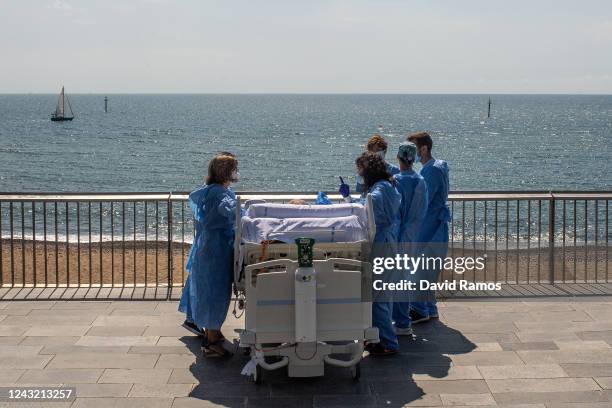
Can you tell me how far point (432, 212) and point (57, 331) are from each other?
3.42 meters

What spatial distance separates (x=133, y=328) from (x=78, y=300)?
1193mm

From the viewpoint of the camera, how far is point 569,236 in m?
24.8

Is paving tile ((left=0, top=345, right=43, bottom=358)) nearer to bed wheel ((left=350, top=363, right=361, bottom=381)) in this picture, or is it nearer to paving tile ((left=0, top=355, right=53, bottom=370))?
paving tile ((left=0, top=355, right=53, bottom=370))

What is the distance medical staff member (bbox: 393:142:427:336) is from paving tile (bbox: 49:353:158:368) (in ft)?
7.01

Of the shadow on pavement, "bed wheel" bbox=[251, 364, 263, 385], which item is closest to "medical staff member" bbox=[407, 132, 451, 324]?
the shadow on pavement

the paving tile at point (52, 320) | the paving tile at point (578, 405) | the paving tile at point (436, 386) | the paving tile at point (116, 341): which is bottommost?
the paving tile at point (578, 405)

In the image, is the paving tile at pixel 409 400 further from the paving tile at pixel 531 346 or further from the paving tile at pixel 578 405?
the paving tile at pixel 531 346

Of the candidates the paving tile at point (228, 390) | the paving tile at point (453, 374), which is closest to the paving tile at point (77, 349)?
the paving tile at point (228, 390)

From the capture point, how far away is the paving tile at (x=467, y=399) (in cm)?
564

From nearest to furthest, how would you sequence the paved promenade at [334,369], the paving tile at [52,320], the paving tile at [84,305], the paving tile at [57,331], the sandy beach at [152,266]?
the paved promenade at [334,369] → the paving tile at [57,331] → the paving tile at [52,320] → the paving tile at [84,305] → the sandy beach at [152,266]

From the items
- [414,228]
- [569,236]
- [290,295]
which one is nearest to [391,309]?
[414,228]

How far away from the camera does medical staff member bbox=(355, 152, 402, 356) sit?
6371 mm

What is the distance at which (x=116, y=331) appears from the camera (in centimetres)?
729

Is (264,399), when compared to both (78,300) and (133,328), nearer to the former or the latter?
(133,328)
